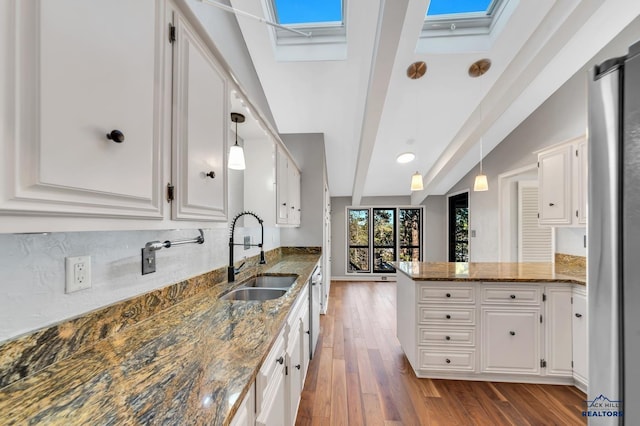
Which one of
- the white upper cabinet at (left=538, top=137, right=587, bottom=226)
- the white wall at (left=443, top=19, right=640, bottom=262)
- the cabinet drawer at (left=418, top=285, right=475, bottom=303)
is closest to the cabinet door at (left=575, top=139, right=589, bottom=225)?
the white upper cabinet at (left=538, top=137, right=587, bottom=226)

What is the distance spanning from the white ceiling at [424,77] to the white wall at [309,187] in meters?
0.17

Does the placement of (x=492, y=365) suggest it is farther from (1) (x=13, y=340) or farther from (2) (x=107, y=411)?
(1) (x=13, y=340)

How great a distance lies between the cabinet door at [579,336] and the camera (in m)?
2.07

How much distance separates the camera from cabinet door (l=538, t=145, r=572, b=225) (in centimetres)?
251

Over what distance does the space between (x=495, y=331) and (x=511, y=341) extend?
6.0 inches

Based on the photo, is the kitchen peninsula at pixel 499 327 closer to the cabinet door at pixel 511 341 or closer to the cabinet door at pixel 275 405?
the cabinet door at pixel 511 341

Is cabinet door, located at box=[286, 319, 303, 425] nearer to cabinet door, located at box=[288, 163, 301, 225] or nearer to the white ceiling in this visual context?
cabinet door, located at box=[288, 163, 301, 225]

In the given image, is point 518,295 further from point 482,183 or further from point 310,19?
point 310,19

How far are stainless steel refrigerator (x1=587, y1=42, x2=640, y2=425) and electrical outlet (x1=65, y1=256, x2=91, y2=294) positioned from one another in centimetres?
155

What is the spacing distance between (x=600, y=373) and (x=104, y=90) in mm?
1432

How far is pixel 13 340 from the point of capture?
703 millimetres

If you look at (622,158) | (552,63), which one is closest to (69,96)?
(622,158)

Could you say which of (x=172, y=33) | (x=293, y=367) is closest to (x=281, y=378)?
(x=293, y=367)

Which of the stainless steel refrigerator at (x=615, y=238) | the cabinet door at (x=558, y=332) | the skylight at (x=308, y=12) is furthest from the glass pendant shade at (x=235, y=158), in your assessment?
the cabinet door at (x=558, y=332)
